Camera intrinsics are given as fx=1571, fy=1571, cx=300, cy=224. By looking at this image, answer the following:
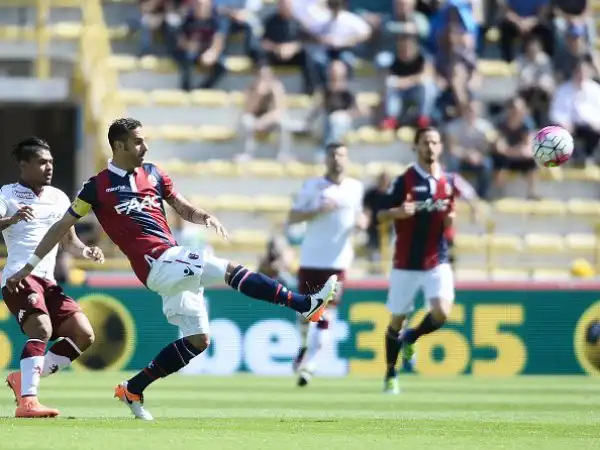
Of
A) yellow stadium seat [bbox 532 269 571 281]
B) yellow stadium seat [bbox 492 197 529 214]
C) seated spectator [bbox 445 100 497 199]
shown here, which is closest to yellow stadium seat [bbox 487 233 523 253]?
yellow stadium seat [bbox 492 197 529 214]

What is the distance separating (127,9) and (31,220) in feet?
41.3

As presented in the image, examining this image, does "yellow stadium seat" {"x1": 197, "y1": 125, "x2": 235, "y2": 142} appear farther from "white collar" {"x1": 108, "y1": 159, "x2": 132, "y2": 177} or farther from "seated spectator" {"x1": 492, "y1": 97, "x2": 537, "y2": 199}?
"white collar" {"x1": 108, "y1": 159, "x2": 132, "y2": 177}

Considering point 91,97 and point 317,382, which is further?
point 91,97

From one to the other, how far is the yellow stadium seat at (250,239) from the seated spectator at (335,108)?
1.58 meters

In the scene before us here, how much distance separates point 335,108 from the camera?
21812 millimetres

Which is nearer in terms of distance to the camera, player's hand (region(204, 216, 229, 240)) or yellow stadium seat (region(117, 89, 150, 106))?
player's hand (region(204, 216, 229, 240))

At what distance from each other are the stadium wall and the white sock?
713 centimetres

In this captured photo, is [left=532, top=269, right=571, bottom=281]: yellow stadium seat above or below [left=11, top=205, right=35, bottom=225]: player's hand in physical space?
above

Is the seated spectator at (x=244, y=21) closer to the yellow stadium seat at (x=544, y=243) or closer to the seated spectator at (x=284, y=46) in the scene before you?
the seated spectator at (x=284, y=46)

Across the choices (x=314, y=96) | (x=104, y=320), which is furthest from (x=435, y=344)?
(x=314, y=96)

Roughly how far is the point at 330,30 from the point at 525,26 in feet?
9.55

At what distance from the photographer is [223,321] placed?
60.2 feet

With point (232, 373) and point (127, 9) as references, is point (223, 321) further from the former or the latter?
point (127, 9)

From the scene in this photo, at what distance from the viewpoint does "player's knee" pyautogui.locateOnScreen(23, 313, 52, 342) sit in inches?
439
